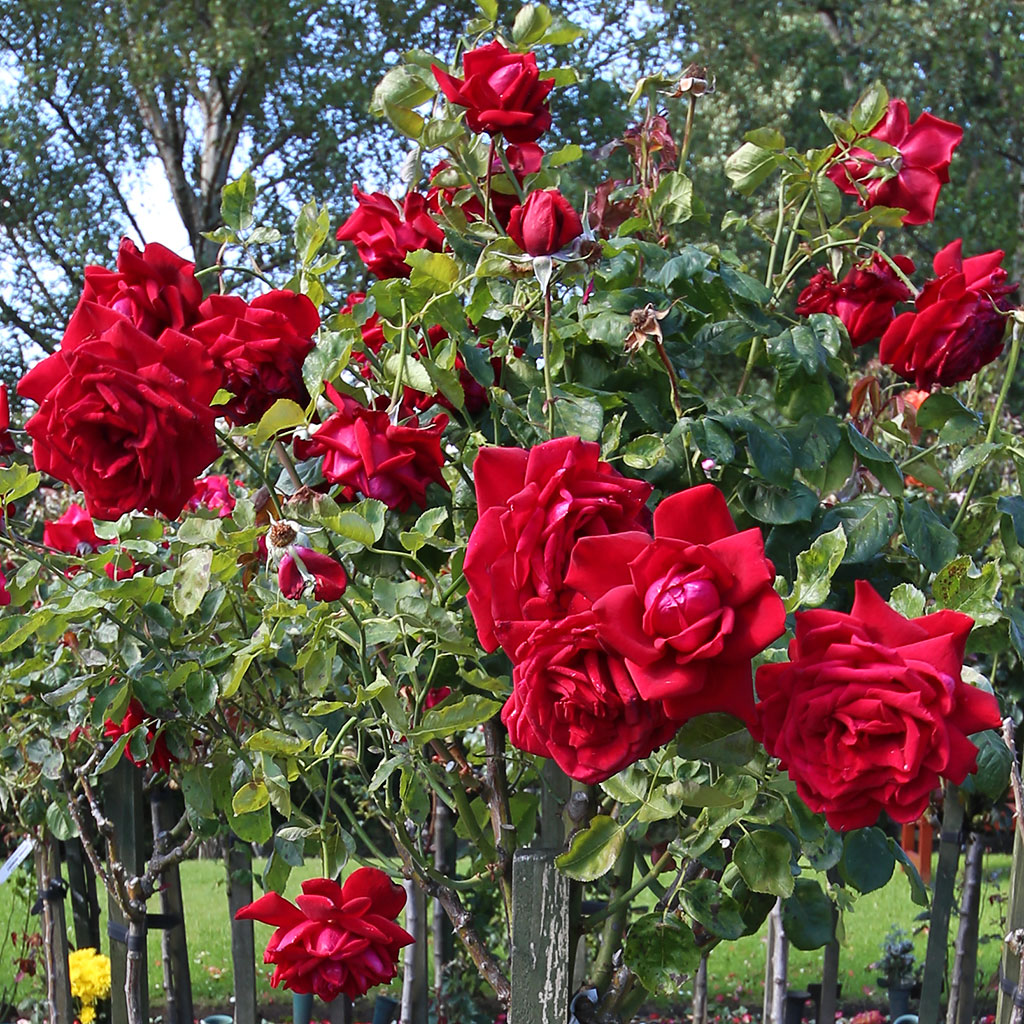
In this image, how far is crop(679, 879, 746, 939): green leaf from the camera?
1.03m

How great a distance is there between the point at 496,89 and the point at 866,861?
0.74 meters

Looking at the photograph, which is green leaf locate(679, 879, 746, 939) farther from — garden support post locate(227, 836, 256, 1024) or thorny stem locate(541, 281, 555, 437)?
garden support post locate(227, 836, 256, 1024)

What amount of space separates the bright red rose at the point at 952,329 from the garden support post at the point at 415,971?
1329 millimetres

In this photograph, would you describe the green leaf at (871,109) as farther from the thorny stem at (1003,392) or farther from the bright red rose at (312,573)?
the bright red rose at (312,573)

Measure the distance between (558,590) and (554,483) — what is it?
0.06 m

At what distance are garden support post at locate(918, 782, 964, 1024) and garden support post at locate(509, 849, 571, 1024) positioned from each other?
0.97 metres

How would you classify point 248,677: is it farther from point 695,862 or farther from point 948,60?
point 948,60

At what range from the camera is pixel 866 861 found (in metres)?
0.97

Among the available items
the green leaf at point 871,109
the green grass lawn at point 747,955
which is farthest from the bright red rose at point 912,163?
the green grass lawn at point 747,955

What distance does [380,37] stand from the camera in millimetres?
10531

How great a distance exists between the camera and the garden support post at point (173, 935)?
2311 mm

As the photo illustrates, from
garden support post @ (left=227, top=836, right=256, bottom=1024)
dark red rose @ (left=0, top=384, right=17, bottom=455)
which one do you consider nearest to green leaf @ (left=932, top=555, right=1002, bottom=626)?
dark red rose @ (left=0, top=384, right=17, bottom=455)

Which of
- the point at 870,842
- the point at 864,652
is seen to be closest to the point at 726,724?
the point at 864,652

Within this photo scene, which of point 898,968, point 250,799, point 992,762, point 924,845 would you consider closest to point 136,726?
point 250,799
